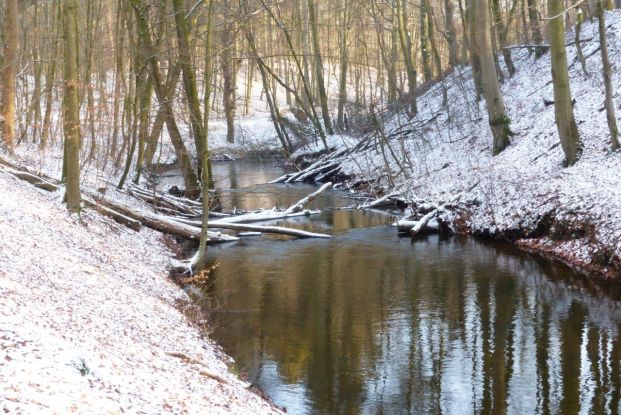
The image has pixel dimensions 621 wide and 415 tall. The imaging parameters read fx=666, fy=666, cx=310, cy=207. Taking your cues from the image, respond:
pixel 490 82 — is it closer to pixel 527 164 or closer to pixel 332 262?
pixel 527 164

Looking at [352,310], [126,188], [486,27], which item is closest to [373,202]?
[486,27]

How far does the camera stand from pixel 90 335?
6.81 meters

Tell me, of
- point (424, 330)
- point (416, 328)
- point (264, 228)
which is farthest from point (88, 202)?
point (424, 330)

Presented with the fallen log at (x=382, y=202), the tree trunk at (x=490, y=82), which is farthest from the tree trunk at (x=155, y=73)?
the tree trunk at (x=490, y=82)

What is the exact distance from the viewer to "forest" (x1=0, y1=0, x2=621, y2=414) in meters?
7.34

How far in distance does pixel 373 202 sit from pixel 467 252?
7040mm

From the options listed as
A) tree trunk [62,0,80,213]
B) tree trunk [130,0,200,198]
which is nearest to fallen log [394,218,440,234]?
tree trunk [130,0,200,198]

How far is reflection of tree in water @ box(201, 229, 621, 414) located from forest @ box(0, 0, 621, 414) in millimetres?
49

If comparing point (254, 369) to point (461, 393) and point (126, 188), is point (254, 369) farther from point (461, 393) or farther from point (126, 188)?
point (126, 188)

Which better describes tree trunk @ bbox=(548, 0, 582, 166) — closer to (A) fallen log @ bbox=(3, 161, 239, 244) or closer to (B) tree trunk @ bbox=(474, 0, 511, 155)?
(B) tree trunk @ bbox=(474, 0, 511, 155)

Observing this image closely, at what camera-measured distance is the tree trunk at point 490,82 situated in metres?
20.7

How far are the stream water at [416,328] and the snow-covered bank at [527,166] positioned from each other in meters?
0.90

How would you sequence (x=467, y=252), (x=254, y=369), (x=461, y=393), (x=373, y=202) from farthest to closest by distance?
(x=373, y=202) → (x=467, y=252) → (x=254, y=369) → (x=461, y=393)

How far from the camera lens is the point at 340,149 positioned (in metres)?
33.0
